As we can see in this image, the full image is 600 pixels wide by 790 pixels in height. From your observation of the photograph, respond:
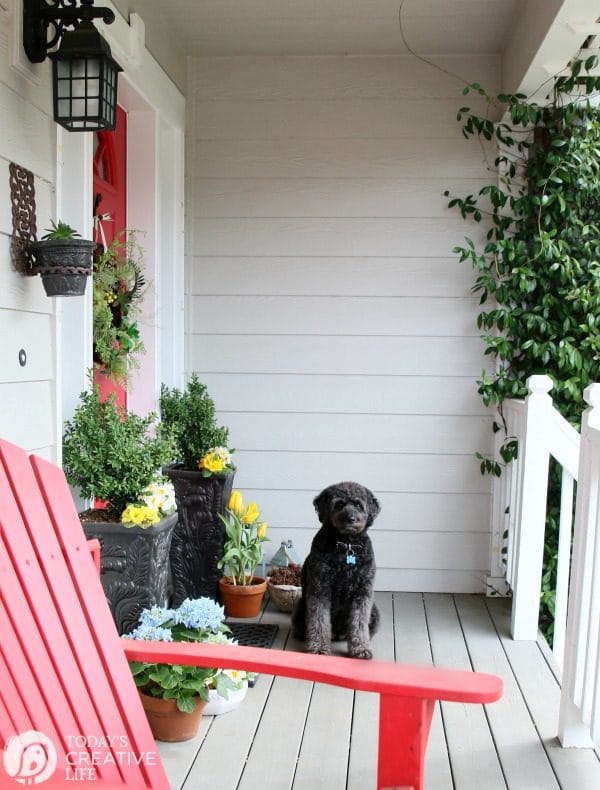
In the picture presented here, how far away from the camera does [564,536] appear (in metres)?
3.43

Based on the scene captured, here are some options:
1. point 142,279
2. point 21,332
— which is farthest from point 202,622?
point 142,279

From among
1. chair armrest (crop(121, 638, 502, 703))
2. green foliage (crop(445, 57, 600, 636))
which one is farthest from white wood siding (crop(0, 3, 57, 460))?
green foliage (crop(445, 57, 600, 636))

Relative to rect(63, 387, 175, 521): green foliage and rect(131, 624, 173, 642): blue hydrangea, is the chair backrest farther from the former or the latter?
rect(63, 387, 175, 521): green foliage

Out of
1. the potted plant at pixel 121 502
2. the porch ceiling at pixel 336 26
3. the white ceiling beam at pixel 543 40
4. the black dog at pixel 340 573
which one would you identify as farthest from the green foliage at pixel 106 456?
the white ceiling beam at pixel 543 40

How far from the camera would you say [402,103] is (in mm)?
4238

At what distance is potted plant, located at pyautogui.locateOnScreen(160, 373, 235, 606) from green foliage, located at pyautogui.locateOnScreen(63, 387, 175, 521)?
795mm

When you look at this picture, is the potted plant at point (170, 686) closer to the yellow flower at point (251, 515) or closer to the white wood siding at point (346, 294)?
the yellow flower at point (251, 515)

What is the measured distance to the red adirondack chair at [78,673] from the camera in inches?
59.0

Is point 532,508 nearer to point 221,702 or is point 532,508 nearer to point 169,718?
Result: point 221,702

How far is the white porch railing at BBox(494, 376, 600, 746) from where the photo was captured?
2451mm

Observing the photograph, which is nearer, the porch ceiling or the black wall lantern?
the black wall lantern

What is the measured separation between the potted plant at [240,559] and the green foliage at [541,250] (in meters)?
1.18

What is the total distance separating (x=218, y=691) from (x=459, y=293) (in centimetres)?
234

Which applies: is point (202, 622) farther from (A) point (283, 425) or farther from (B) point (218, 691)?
(A) point (283, 425)
